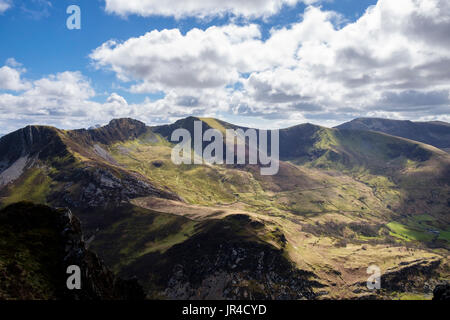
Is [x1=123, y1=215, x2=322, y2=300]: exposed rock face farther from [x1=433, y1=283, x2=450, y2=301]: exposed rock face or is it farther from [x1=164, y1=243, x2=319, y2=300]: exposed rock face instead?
[x1=433, y1=283, x2=450, y2=301]: exposed rock face

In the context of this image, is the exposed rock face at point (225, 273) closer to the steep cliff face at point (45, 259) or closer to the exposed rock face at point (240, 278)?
the exposed rock face at point (240, 278)

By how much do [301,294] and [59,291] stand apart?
169 metres

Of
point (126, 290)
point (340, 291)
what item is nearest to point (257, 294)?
point (340, 291)

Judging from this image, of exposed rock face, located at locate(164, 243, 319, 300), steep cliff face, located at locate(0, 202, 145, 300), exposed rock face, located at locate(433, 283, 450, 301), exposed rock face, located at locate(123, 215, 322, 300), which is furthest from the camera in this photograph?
exposed rock face, located at locate(123, 215, 322, 300)

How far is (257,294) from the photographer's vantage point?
6535 inches

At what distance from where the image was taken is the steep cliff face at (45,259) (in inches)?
1722

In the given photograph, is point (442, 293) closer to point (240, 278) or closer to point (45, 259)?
point (45, 259)

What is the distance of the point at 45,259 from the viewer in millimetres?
52062

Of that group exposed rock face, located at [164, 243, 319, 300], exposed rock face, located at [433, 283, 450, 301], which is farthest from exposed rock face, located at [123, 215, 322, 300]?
exposed rock face, located at [433, 283, 450, 301]

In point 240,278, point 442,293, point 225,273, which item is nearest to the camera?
point 442,293

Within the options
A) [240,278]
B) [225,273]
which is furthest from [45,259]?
[240,278]

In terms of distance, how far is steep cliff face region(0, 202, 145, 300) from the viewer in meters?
43.8

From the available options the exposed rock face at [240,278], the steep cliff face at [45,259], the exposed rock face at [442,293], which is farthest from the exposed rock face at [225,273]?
the exposed rock face at [442,293]
